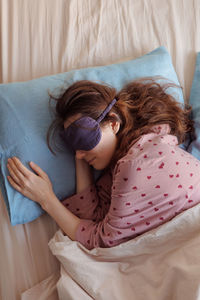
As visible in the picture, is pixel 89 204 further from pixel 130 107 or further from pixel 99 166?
pixel 130 107

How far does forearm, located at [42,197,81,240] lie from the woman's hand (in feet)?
0.07

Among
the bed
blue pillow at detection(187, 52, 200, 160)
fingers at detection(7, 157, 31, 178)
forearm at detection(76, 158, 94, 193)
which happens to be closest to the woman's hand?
fingers at detection(7, 157, 31, 178)

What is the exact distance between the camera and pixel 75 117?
37.9 inches

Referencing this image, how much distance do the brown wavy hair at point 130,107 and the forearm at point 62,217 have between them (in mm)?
207

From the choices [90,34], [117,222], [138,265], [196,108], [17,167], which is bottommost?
[138,265]

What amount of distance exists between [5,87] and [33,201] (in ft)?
1.29

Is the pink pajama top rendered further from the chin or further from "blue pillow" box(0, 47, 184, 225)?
"blue pillow" box(0, 47, 184, 225)

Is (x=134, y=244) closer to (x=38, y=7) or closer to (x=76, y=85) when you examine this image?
(x=76, y=85)

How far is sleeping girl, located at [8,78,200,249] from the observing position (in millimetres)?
902

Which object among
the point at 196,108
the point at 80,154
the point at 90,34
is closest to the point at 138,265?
the point at 80,154

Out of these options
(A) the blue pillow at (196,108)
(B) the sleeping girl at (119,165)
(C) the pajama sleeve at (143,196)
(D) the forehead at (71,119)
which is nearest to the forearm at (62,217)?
(B) the sleeping girl at (119,165)

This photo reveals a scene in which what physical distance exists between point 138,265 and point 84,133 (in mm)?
413

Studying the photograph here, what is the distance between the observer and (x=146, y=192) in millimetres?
897

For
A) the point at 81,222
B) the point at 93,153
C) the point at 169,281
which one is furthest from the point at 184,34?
the point at 169,281
